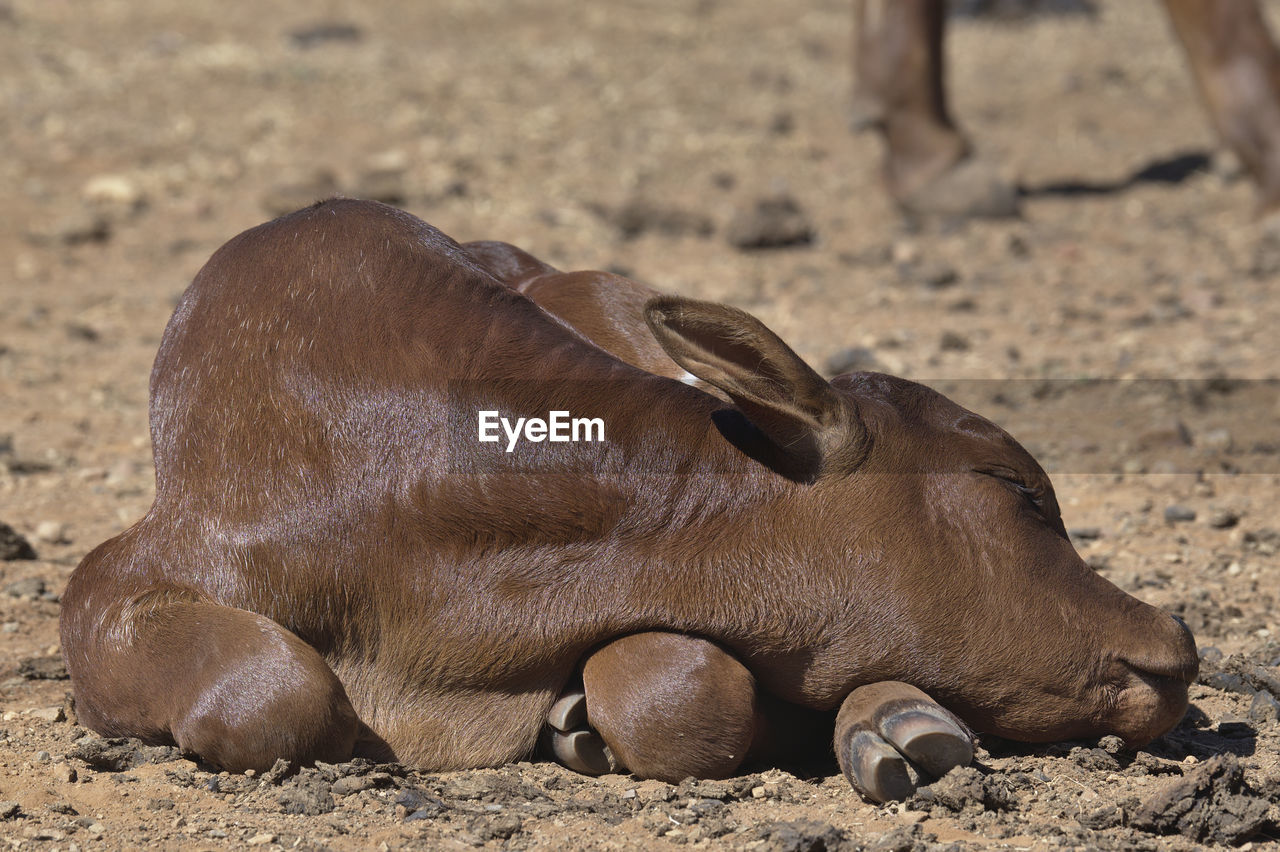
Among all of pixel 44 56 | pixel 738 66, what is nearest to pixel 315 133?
pixel 44 56

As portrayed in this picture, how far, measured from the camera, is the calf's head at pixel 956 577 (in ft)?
11.5

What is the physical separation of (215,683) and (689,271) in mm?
6137

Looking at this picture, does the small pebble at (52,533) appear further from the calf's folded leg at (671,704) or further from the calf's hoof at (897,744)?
the calf's hoof at (897,744)

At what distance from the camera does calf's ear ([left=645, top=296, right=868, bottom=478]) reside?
3291 millimetres

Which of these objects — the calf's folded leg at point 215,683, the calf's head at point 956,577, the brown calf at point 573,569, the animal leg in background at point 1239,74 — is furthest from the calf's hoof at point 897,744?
the animal leg in background at point 1239,74

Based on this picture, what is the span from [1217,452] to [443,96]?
26.2ft

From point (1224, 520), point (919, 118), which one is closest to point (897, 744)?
point (1224, 520)

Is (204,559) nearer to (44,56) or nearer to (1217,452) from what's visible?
(1217,452)

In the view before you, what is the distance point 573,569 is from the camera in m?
3.49

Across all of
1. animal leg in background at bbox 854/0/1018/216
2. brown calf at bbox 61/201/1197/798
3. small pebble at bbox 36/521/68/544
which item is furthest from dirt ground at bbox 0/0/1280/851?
animal leg in background at bbox 854/0/1018/216

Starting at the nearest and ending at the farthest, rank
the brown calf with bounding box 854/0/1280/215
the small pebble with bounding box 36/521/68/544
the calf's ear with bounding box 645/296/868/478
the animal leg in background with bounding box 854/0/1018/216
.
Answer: the calf's ear with bounding box 645/296/868/478, the small pebble with bounding box 36/521/68/544, the brown calf with bounding box 854/0/1280/215, the animal leg in background with bounding box 854/0/1018/216

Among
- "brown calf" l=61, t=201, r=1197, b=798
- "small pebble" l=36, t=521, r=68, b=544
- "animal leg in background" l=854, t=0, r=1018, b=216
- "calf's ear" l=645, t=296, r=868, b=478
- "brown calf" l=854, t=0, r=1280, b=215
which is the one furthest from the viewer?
"animal leg in background" l=854, t=0, r=1018, b=216

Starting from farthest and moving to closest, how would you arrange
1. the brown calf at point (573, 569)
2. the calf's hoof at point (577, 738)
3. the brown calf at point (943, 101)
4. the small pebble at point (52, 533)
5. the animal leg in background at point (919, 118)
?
the animal leg in background at point (919, 118), the brown calf at point (943, 101), the small pebble at point (52, 533), the calf's hoof at point (577, 738), the brown calf at point (573, 569)

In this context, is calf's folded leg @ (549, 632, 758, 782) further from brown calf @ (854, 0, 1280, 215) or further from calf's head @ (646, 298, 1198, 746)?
brown calf @ (854, 0, 1280, 215)
